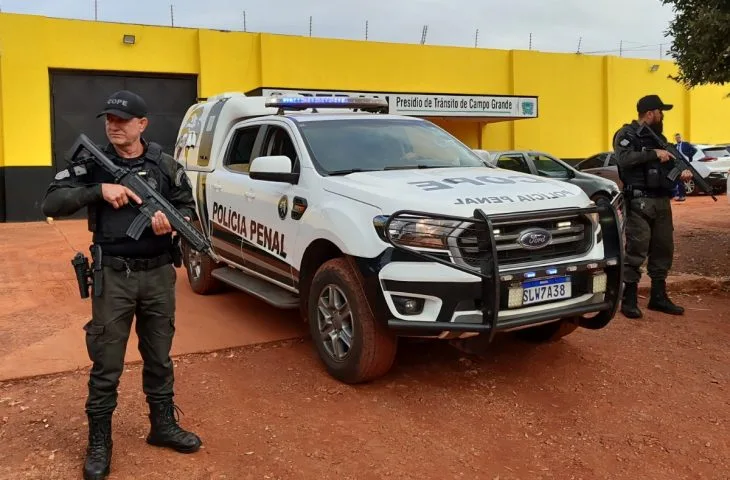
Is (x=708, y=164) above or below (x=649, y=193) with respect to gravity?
above

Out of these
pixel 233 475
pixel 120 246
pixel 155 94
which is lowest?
pixel 233 475

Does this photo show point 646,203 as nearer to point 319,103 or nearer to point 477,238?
point 477,238

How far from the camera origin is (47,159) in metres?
16.3

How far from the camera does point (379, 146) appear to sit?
5.28m

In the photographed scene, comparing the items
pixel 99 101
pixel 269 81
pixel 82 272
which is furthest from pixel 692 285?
pixel 99 101

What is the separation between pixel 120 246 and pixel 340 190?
1.66 metres

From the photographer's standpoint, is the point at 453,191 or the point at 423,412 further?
the point at 453,191

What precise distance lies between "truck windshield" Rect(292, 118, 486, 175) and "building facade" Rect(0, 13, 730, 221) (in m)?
9.63

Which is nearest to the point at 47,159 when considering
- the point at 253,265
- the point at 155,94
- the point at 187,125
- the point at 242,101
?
the point at 155,94

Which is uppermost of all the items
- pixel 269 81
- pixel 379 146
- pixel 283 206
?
pixel 269 81

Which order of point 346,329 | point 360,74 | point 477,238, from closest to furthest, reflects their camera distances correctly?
point 477,238 → point 346,329 → point 360,74

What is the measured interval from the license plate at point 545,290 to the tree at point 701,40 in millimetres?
5381

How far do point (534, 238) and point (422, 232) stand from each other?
715 millimetres

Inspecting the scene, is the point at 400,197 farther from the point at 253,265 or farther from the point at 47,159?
the point at 47,159
